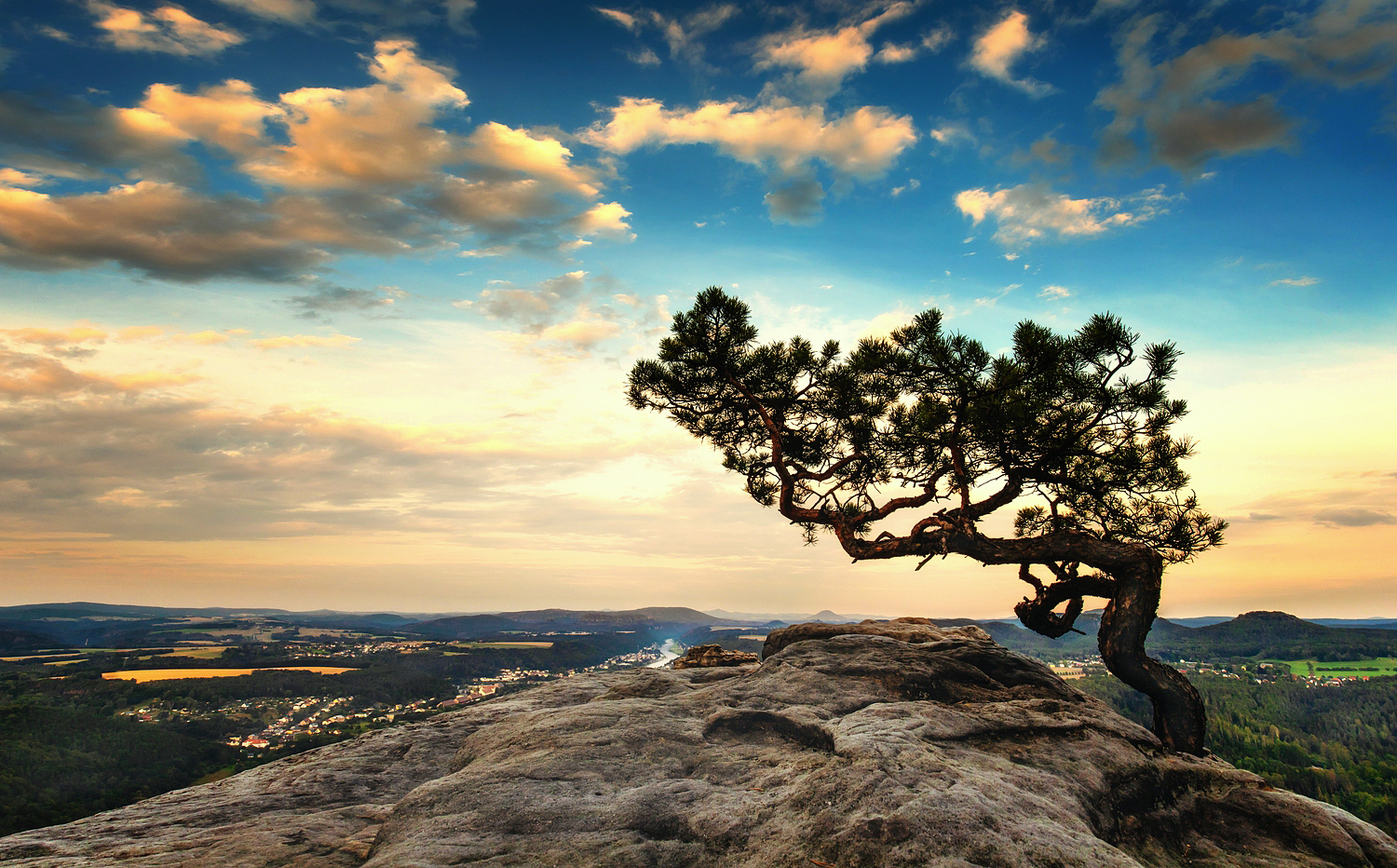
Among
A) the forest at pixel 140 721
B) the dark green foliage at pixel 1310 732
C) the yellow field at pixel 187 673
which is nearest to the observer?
the forest at pixel 140 721

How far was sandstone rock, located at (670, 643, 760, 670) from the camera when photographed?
74.5 ft

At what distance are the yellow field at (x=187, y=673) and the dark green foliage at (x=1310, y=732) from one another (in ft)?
540

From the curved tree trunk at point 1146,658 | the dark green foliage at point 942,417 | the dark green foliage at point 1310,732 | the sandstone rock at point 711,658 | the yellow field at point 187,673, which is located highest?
the dark green foliage at point 942,417

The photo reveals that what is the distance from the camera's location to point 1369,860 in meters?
9.47

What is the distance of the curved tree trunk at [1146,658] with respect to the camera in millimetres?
14953

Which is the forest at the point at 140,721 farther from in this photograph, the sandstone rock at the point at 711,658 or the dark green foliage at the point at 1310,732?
the dark green foliage at the point at 1310,732

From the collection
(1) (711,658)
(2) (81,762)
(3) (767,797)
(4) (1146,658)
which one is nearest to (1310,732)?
(4) (1146,658)

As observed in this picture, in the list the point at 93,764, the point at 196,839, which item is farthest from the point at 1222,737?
the point at 93,764

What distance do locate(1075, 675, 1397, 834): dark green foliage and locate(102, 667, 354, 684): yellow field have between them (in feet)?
540

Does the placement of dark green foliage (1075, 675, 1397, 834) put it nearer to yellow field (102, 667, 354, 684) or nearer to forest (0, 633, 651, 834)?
forest (0, 633, 651, 834)

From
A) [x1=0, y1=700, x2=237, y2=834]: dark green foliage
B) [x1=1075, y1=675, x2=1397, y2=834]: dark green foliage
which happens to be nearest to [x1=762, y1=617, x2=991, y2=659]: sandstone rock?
[x1=1075, y1=675, x2=1397, y2=834]: dark green foliage

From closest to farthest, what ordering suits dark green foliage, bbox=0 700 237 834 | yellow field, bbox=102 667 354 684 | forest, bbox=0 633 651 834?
1. dark green foliage, bbox=0 700 237 834
2. forest, bbox=0 633 651 834
3. yellow field, bbox=102 667 354 684

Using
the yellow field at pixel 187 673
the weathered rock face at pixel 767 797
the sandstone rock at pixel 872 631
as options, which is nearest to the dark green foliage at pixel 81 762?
the yellow field at pixel 187 673

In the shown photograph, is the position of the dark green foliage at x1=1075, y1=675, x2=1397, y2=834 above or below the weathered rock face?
below
